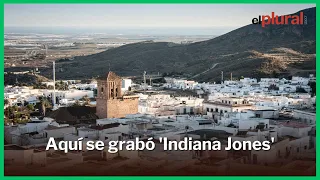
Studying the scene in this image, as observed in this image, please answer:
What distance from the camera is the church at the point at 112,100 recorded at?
45.5ft

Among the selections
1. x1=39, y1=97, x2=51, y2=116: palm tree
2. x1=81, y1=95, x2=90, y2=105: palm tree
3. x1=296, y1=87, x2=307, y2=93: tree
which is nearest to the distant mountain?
x1=296, y1=87, x2=307, y2=93: tree

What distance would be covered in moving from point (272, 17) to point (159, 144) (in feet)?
8.62

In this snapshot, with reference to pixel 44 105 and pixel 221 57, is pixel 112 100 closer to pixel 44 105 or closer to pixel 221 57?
pixel 44 105

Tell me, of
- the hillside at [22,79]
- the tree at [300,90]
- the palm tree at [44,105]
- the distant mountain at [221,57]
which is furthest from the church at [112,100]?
the distant mountain at [221,57]

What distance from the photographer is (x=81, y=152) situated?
28.0 ft

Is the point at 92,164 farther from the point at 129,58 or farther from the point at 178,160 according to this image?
the point at 129,58

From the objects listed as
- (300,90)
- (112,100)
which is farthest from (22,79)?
(112,100)

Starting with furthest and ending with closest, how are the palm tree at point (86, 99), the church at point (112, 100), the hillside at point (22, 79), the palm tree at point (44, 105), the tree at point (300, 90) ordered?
the hillside at point (22, 79), the tree at point (300, 90), the palm tree at point (86, 99), the palm tree at point (44, 105), the church at point (112, 100)

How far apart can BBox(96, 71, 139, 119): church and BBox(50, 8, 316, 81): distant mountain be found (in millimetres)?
16429

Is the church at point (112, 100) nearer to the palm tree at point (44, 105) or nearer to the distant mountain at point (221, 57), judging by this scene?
the palm tree at point (44, 105)

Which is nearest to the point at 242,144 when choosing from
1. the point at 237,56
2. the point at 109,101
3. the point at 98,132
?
the point at 98,132

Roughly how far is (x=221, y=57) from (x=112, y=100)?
26.9 m

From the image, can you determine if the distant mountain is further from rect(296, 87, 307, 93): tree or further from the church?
the church

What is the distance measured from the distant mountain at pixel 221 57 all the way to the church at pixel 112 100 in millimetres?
16429
